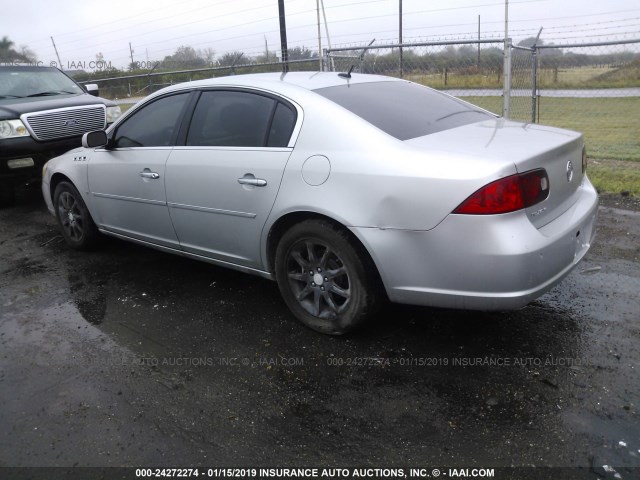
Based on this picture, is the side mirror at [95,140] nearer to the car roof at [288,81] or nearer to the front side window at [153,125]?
the front side window at [153,125]

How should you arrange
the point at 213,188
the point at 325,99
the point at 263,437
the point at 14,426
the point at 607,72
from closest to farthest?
the point at 263,437 < the point at 14,426 < the point at 325,99 < the point at 213,188 < the point at 607,72

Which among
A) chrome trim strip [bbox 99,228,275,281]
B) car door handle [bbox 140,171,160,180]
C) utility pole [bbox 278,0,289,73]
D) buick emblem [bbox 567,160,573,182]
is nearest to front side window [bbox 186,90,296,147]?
car door handle [bbox 140,171,160,180]

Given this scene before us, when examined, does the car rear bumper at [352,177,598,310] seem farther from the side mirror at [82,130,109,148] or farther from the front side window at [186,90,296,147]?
the side mirror at [82,130,109,148]

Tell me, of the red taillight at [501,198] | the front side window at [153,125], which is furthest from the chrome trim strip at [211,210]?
the red taillight at [501,198]

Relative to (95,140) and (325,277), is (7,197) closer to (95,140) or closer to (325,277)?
(95,140)

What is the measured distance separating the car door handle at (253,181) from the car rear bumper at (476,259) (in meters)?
0.77

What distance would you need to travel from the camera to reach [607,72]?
1030 cm

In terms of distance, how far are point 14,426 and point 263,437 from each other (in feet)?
4.21

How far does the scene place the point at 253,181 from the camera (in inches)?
144

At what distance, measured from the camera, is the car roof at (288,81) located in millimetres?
3836

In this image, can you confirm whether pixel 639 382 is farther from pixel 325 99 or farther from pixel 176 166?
pixel 176 166

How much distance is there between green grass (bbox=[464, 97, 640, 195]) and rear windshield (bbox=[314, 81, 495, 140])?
3369 mm

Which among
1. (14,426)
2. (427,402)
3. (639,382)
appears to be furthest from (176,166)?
(639,382)

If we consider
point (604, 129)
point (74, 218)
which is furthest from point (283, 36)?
point (74, 218)
